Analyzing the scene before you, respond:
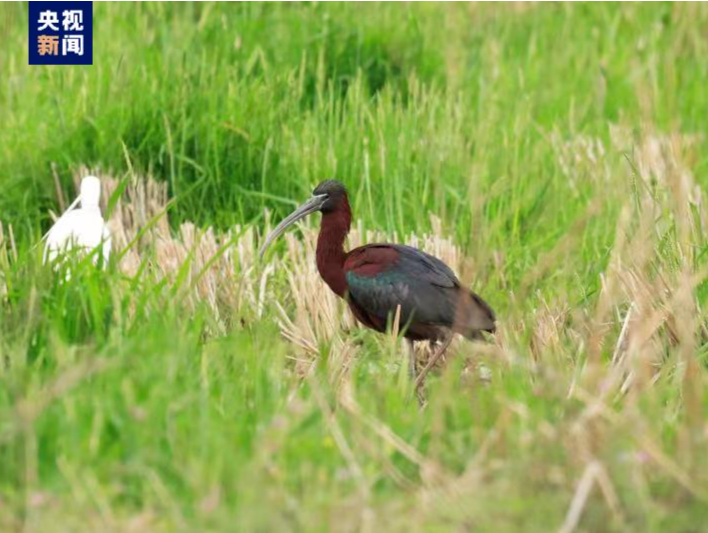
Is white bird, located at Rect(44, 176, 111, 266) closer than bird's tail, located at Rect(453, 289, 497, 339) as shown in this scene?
No

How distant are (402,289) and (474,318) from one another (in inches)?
13.0

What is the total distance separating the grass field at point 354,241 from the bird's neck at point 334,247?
0.19 m

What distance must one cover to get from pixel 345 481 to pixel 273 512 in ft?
0.91

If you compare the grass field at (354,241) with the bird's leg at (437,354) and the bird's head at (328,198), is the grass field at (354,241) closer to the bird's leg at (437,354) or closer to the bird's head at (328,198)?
the bird's leg at (437,354)

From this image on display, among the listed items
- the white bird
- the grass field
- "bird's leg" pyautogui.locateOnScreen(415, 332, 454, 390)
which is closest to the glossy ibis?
"bird's leg" pyautogui.locateOnScreen(415, 332, 454, 390)

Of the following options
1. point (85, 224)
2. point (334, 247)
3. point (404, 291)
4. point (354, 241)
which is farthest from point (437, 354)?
point (85, 224)

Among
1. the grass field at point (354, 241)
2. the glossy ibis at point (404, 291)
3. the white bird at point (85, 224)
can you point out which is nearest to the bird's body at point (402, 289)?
the glossy ibis at point (404, 291)

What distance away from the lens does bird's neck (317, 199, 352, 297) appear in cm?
521

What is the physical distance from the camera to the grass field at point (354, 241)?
3039mm

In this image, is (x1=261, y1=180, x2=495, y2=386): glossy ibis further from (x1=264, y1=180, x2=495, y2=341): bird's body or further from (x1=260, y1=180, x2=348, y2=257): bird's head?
(x1=260, y1=180, x2=348, y2=257): bird's head

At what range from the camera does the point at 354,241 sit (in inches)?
236

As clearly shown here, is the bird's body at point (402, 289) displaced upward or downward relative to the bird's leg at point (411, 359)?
upward

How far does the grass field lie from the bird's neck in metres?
0.19

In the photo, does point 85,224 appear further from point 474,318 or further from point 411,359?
point 474,318
